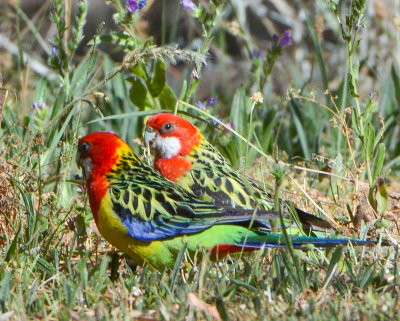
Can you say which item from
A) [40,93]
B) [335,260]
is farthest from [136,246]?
[40,93]

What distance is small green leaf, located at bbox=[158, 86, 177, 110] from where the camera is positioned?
4.85 m

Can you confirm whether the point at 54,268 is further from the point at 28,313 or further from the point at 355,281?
the point at 355,281

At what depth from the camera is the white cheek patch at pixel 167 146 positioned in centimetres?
440

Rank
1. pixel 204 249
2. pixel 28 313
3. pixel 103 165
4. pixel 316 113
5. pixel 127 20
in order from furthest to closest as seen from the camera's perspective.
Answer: pixel 316 113 < pixel 127 20 < pixel 103 165 < pixel 204 249 < pixel 28 313

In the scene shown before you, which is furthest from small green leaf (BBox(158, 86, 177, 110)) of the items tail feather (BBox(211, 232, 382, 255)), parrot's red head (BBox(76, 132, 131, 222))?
tail feather (BBox(211, 232, 382, 255))

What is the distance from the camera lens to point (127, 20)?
4.61m

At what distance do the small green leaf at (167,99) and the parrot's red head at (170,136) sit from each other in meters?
0.37

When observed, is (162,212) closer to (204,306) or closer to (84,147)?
(84,147)

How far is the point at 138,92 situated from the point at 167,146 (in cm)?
59

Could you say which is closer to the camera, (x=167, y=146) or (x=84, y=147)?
(x=84, y=147)

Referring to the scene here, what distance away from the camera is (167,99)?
16.0 ft

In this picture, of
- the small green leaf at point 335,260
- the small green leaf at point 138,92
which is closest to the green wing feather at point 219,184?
the small green leaf at point 138,92

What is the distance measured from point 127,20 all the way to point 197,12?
418mm

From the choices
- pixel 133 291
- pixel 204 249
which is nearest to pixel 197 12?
pixel 204 249
